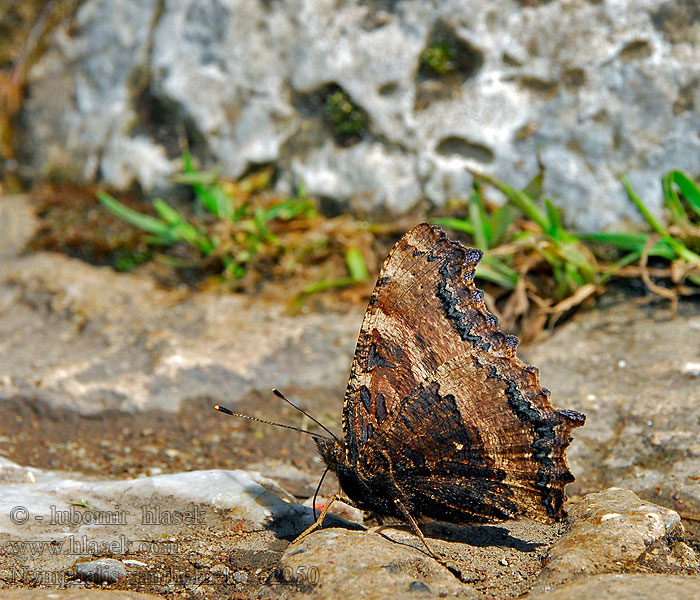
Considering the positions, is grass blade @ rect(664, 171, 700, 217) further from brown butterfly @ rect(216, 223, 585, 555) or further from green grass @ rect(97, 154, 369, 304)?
green grass @ rect(97, 154, 369, 304)

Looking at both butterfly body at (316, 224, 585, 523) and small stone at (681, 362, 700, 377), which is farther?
small stone at (681, 362, 700, 377)

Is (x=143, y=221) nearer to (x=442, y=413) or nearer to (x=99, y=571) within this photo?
(x=99, y=571)

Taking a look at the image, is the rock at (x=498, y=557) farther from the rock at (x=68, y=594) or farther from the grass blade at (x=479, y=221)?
the grass blade at (x=479, y=221)

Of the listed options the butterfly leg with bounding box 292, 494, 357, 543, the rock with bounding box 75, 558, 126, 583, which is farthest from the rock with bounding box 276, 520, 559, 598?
the rock with bounding box 75, 558, 126, 583

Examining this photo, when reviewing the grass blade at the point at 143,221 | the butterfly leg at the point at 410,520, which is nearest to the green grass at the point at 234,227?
the grass blade at the point at 143,221

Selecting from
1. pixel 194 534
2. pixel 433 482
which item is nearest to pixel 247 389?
pixel 194 534

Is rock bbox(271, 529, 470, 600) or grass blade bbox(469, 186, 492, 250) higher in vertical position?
grass blade bbox(469, 186, 492, 250)

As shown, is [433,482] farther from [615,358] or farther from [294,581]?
[615,358]
